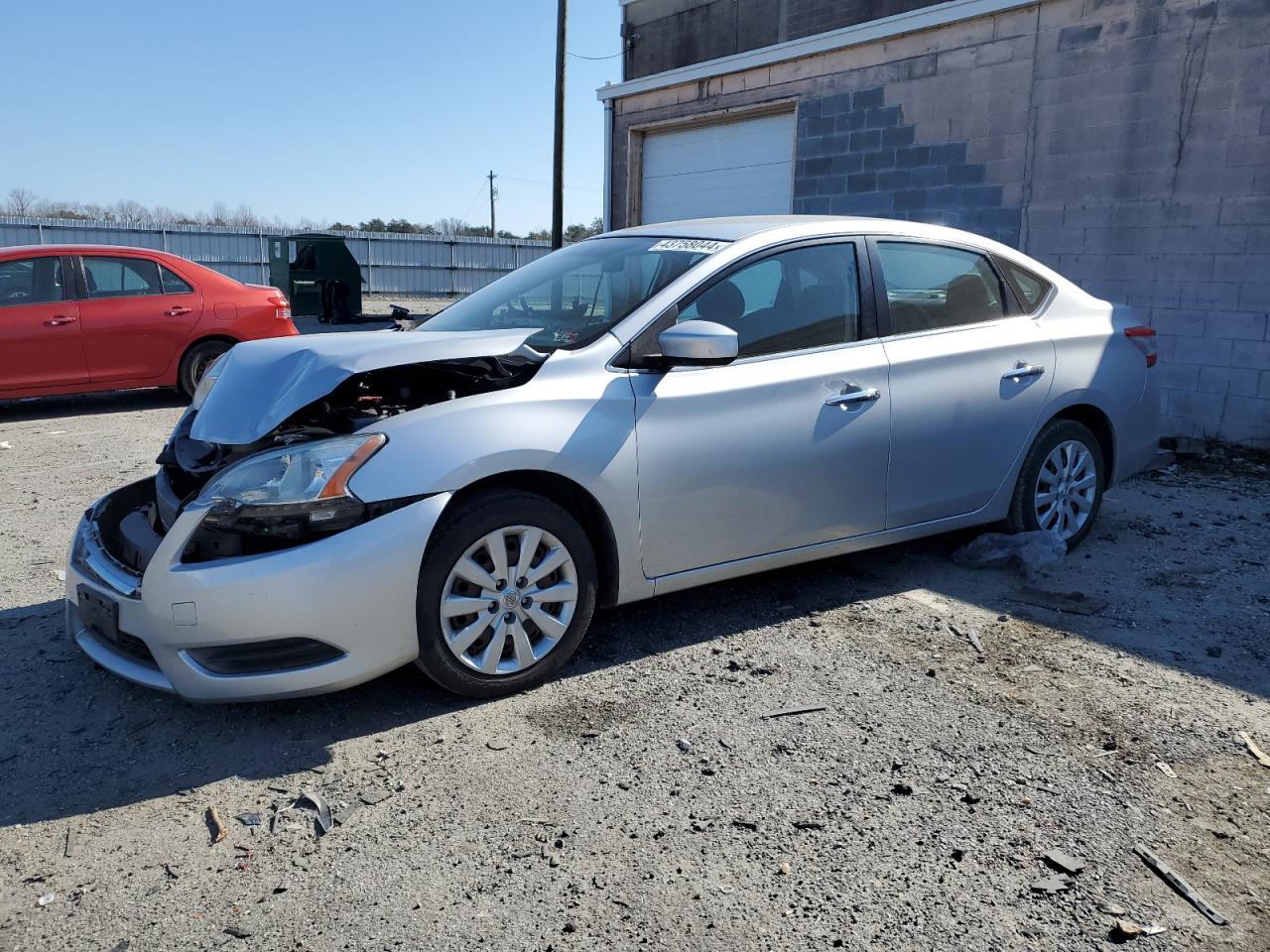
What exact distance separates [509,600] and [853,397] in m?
1.69

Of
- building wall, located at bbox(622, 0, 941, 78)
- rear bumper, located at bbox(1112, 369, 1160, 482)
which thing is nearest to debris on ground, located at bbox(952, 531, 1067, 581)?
rear bumper, located at bbox(1112, 369, 1160, 482)

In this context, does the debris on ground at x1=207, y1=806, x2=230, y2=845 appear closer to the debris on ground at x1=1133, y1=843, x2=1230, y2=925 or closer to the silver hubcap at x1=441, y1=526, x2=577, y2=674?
the silver hubcap at x1=441, y1=526, x2=577, y2=674

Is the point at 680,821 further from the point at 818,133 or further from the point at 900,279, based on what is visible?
the point at 818,133

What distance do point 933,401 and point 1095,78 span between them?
5951 millimetres

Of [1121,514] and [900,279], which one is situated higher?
[900,279]

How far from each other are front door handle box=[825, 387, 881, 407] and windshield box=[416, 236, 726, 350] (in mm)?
781

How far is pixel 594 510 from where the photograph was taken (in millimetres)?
3637

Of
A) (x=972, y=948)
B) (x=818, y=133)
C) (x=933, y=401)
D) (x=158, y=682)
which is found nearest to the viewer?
(x=972, y=948)

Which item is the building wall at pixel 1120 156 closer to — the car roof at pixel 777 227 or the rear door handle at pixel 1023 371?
the rear door handle at pixel 1023 371

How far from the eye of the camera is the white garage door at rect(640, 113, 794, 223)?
11.9 metres

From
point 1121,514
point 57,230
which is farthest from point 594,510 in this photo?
point 57,230

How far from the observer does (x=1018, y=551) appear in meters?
4.91

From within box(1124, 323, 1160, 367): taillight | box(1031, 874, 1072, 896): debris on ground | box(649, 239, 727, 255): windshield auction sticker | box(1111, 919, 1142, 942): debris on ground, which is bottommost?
→ box(1031, 874, 1072, 896): debris on ground

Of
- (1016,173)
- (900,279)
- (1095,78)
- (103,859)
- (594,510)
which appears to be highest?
(1095,78)
